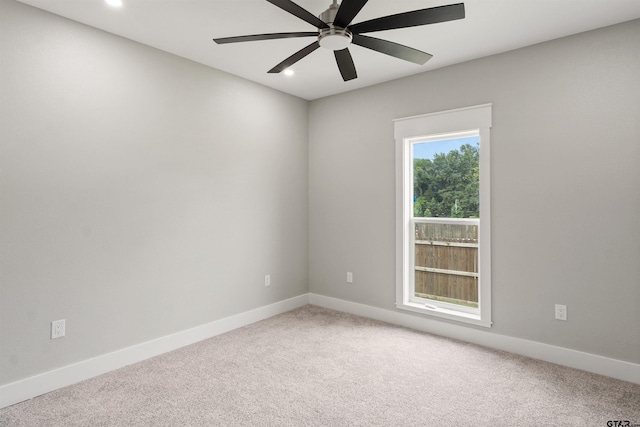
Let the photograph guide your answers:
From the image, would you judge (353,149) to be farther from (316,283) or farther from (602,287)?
(602,287)

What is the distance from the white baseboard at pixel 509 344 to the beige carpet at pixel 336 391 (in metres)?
0.08

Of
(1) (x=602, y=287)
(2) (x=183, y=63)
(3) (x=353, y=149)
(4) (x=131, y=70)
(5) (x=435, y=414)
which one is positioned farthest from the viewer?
(3) (x=353, y=149)

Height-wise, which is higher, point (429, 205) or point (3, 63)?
point (3, 63)

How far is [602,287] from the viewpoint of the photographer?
2.66 m

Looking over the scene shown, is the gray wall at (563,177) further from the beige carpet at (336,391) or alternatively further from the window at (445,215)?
the beige carpet at (336,391)

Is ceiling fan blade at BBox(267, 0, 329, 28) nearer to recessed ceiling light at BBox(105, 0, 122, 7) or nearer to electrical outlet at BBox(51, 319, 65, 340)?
recessed ceiling light at BBox(105, 0, 122, 7)

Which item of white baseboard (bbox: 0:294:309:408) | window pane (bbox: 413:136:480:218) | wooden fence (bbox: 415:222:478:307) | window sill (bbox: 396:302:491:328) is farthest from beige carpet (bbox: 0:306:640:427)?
window pane (bbox: 413:136:480:218)

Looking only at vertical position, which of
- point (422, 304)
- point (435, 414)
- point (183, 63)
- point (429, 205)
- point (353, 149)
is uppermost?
point (183, 63)

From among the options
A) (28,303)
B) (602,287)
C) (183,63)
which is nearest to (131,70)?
(183,63)

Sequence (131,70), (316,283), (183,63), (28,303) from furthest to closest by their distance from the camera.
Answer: (316,283) < (183,63) < (131,70) < (28,303)

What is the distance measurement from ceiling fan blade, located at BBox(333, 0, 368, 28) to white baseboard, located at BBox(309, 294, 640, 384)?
9.20ft

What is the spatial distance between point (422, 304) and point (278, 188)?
79.6 inches

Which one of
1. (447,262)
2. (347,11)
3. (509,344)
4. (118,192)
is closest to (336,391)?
(509,344)

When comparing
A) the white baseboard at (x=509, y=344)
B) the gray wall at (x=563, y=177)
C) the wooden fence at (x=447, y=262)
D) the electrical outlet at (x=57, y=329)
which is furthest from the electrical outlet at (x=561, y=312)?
the electrical outlet at (x=57, y=329)
